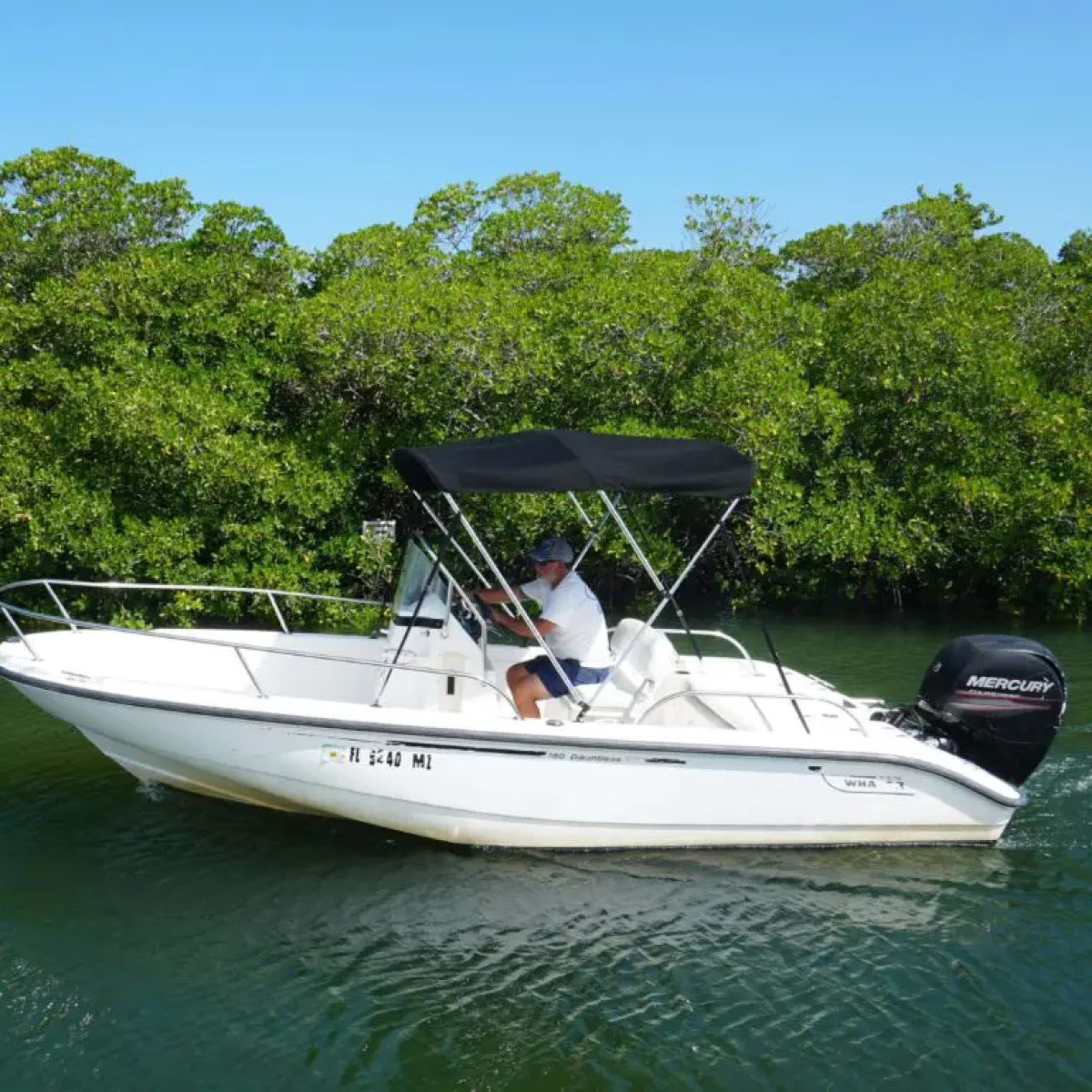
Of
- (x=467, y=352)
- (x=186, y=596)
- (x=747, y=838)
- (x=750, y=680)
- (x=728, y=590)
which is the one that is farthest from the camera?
(x=728, y=590)

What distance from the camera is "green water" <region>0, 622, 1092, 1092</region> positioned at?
16.2ft

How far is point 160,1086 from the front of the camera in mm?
4742

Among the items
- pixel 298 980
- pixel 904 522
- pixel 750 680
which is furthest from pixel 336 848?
pixel 904 522

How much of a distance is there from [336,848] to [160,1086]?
7.94ft

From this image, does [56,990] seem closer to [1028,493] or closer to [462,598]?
[462,598]

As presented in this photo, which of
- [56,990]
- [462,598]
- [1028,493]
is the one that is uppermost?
[1028,493]

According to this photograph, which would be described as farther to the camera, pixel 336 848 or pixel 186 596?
pixel 186 596

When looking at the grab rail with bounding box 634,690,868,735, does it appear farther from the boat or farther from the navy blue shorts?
the navy blue shorts

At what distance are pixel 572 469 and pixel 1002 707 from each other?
3.17 metres

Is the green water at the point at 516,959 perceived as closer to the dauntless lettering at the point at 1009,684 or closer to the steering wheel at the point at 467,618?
the dauntless lettering at the point at 1009,684

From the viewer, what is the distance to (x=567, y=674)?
721cm

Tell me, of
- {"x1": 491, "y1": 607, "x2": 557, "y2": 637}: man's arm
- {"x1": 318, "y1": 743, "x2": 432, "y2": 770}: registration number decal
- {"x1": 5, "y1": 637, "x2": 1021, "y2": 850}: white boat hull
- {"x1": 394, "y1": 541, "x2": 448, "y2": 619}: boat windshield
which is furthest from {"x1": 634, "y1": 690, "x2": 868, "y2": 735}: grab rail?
{"x1": 394, "y1": 541, "x2": 448, "y2": 619}: boat windshield

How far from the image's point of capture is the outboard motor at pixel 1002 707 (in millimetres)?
7145

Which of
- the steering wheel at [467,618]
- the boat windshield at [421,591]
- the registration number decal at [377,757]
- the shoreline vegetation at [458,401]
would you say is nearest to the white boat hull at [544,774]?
the registration number decal at [377,757]
